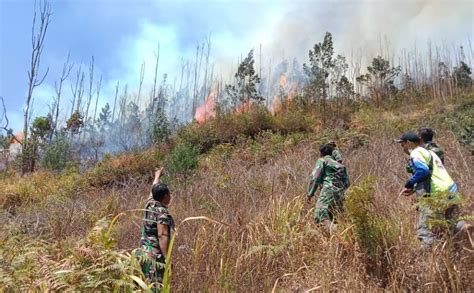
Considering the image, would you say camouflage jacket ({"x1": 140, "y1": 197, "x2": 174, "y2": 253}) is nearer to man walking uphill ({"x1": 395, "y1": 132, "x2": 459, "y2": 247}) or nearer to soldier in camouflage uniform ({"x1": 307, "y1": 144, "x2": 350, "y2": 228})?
soldier in camouflage uniform ({"x1": 307, "y1": 144, "x2": 350, "y2": 228})

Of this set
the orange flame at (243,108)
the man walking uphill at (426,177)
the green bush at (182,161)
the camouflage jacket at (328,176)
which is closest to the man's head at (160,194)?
the camouflage jacket at (328,176)

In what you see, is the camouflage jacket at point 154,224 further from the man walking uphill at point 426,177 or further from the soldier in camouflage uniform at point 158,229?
the man walking uphill at point 426,177

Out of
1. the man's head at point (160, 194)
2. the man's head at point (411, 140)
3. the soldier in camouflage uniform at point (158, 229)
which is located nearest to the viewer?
the soldier in camouflage uniform at point (158, 229)

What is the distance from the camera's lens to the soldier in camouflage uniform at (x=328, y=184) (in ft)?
16.7

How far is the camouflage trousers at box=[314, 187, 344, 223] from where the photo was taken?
16.4ft

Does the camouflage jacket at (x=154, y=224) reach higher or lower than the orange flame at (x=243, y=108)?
lower

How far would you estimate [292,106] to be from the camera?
23.6 m

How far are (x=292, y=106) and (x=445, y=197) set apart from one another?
68.3ft

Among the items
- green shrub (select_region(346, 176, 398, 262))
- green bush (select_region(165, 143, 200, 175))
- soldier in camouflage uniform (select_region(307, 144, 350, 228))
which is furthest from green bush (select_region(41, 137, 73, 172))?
green shrub (select_region(346, 176, 398, 262))

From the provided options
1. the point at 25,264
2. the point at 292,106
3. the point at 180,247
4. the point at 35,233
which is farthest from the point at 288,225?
the point at 292,106

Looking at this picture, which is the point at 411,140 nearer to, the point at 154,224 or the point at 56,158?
the point at 154,224

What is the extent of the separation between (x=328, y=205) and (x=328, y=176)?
51 cm

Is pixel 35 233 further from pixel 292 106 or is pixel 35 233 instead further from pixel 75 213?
pixel 292 106

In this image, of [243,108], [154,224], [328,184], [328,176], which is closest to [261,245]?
[154,224]
